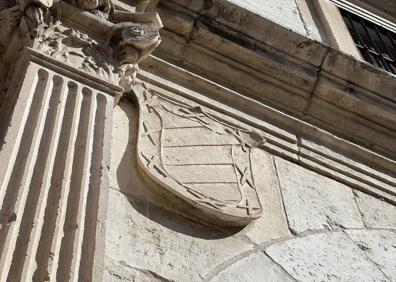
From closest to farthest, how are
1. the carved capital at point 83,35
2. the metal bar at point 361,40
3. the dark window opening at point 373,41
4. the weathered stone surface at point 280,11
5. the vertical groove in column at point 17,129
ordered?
the vertical groove in column at point 17,129
the carved capital at point 83,35
the weathered stone surface at point 280,11
the metal bar at point 361,40
the dark window opening at point 373,41

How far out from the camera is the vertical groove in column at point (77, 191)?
74.0 inches

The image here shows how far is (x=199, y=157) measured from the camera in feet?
9.95

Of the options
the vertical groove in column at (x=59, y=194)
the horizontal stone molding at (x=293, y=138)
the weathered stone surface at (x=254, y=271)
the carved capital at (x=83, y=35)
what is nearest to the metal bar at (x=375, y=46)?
the horizontal stone molding at (x=293, y=138)

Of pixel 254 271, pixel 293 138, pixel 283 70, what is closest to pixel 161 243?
pixel 254 271

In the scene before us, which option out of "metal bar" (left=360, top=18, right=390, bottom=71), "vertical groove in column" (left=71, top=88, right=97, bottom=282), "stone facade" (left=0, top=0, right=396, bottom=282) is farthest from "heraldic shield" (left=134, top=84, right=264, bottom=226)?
"metal bar" (left=360, top=18, right=390, bottom=71)

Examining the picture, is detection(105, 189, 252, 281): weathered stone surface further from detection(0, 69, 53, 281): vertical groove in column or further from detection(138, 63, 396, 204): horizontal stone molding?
detection(138, 63, 396, 204): horizontal stone molding

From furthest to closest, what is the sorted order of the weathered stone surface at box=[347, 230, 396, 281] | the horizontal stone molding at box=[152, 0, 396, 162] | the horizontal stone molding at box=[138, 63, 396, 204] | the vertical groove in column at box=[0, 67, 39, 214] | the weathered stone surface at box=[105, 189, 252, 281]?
the horizontal stone molding at box=[152, 0, 396, 162] → the horizontal stone molding at box=[138, 63, 396, 204] → the weathered stone surface at box=[347, 230, 396, 281] → the weathered stone surface at box=[105, 189, 252, 281] → the vertical groove in column at box=[0, 67, 39, 214]

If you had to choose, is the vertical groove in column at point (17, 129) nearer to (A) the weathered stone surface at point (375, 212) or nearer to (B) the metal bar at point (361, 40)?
(A) the weathered stone surface at point (375, 212)

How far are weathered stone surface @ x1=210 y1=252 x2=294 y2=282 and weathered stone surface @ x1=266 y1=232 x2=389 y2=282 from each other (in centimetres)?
5

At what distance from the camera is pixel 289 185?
3.24 meters

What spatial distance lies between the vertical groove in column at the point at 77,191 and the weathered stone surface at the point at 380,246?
1.37 meters

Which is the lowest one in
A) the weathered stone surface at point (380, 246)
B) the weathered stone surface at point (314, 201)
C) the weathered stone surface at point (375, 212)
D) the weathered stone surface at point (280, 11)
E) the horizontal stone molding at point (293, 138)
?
the weathered stone surface at point (380, 246)

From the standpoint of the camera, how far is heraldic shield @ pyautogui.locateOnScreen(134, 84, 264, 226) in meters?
2.73

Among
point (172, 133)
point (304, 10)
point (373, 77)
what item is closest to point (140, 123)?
point (172, 133)
